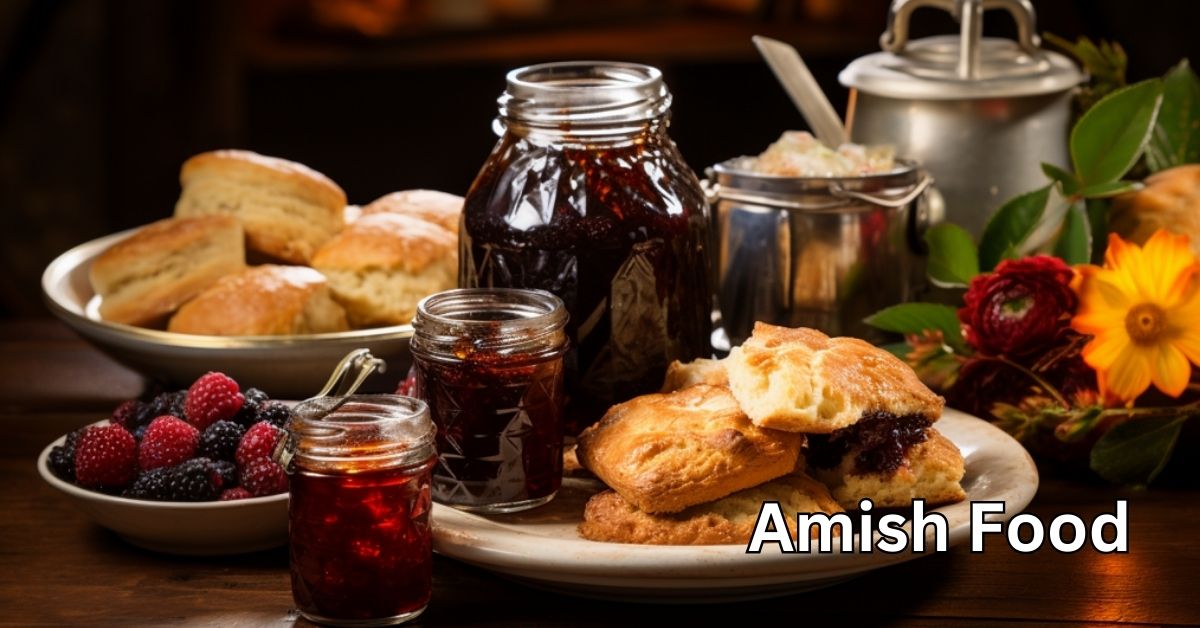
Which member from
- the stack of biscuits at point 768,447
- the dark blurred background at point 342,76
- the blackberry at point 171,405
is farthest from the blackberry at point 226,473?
the dark blurred background at point 342,76

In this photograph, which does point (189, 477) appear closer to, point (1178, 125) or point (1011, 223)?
point (1011, 223)

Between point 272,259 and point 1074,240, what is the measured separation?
99 cm

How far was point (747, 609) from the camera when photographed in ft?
4.08

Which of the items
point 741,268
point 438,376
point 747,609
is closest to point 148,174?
point 741,268

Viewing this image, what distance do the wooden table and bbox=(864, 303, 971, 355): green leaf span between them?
0.80 feet

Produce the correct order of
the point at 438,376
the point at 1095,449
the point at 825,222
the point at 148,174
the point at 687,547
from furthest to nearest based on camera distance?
the point at 148,174, the point at 825,222, the point at 1095,449, the point at 438,376, the point at 687,547

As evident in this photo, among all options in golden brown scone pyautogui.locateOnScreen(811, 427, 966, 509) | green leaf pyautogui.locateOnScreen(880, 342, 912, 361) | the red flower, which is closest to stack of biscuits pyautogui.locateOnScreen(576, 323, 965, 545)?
golden brown scone pyautogui.locateOnScreen(811, 427, 966, 509)

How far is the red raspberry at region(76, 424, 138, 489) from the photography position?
133 centimetres

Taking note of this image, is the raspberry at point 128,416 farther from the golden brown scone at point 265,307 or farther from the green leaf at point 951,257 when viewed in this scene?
the green leaf at point 951,257

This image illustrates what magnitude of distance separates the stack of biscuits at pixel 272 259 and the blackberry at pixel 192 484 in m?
0.42

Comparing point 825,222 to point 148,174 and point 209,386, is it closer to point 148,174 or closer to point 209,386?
point 209,386

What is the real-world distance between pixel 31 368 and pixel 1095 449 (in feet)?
4.37

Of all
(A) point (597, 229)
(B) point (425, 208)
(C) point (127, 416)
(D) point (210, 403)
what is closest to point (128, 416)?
(C) point (127, 416)

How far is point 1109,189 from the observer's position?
172 cm
